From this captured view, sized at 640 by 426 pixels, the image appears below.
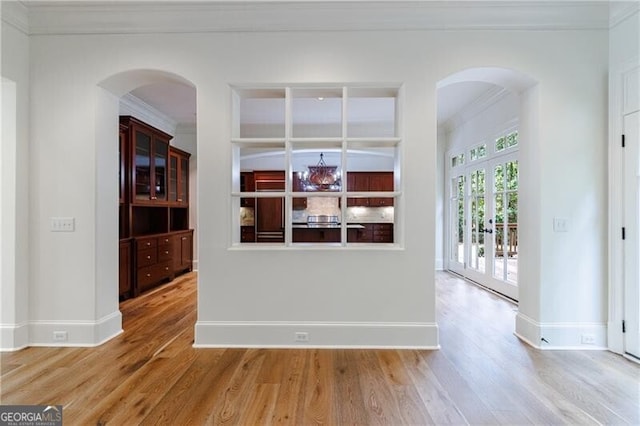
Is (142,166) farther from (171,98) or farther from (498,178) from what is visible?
(498,178)

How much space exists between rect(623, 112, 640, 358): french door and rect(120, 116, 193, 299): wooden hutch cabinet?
17.9 ft

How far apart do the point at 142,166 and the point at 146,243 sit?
1.17 metres

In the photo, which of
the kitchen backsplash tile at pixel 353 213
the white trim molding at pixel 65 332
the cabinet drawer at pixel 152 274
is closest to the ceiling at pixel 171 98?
the cabinet drawer at pixel 152 274

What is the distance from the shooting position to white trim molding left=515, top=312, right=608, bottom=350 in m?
2.71

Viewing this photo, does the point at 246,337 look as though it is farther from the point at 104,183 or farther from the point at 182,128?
the point at 182,128

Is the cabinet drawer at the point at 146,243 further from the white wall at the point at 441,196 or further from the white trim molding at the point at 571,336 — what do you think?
the white wall at the point at 441,196

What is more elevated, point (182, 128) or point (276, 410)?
point (182, 128)

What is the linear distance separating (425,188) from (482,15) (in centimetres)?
160

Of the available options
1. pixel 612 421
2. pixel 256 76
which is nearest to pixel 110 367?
pixel 256 76

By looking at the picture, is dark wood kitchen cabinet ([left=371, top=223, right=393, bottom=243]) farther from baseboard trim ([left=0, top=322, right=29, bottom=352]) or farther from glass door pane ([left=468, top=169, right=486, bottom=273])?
baseboard trim ([left=0, top=322, right=29, bottom=352])

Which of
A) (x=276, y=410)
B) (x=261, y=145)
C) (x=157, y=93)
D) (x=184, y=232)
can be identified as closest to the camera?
(x=276, y=410)

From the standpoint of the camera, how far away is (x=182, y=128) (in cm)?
635

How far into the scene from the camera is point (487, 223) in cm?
501

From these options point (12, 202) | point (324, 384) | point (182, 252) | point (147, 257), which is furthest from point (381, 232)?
point (12, 202)
